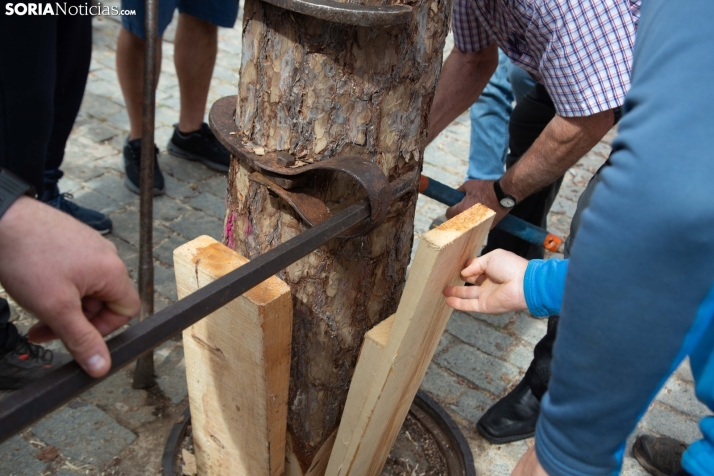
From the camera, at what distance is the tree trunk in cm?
134

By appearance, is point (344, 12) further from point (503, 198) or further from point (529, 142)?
point (529, 142)

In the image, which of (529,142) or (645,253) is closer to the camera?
(645,253)

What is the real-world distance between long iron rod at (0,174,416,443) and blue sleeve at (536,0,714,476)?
0.52 m

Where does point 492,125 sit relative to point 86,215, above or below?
above

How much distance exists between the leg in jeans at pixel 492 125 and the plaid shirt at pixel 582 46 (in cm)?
153

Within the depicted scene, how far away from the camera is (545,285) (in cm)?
143

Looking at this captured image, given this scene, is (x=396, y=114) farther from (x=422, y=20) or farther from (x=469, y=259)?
(x=469, y=259)

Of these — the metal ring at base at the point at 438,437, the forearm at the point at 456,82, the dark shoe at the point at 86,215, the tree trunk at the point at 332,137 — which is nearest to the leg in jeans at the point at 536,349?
the metal ring at base at the point at 438,437

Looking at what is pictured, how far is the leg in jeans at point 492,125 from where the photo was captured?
373 centimetres

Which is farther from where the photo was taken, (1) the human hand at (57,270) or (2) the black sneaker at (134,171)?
(2) the black sneaker at (134,171)

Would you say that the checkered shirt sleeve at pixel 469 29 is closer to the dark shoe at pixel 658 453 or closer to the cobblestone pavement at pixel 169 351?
the cobblestone pavement at pixel 169 351

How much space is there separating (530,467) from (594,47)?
143 centimetres

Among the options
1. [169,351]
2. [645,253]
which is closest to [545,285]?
[645,253]

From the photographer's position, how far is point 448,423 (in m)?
2.38
